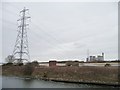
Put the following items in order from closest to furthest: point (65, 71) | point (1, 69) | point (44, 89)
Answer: point (44, 89) < point (65, 71) < point (1, 69)

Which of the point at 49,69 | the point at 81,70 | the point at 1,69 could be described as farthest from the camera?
the point at 1,69

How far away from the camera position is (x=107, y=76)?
113 ft

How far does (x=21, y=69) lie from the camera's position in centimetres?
5497

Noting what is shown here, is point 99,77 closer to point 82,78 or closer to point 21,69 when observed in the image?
point 82,78

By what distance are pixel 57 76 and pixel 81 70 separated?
5.45 meters

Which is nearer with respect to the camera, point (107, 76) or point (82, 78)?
point (107, 76)

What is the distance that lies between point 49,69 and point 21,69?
10.8 meters

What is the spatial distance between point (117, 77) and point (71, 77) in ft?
31.3

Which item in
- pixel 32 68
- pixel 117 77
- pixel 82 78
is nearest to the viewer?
pixel 117 77

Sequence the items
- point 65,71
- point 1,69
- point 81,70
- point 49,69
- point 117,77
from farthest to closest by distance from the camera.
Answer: point 1,69
point 49,69
point 65,71
point 81,70
point 117,77

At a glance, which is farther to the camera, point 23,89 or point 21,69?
point 21,69

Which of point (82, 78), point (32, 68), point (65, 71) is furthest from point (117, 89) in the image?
point (32, 68)

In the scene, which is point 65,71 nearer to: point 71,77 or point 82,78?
point 71,77

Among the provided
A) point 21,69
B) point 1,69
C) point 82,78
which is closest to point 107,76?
point 82,78
